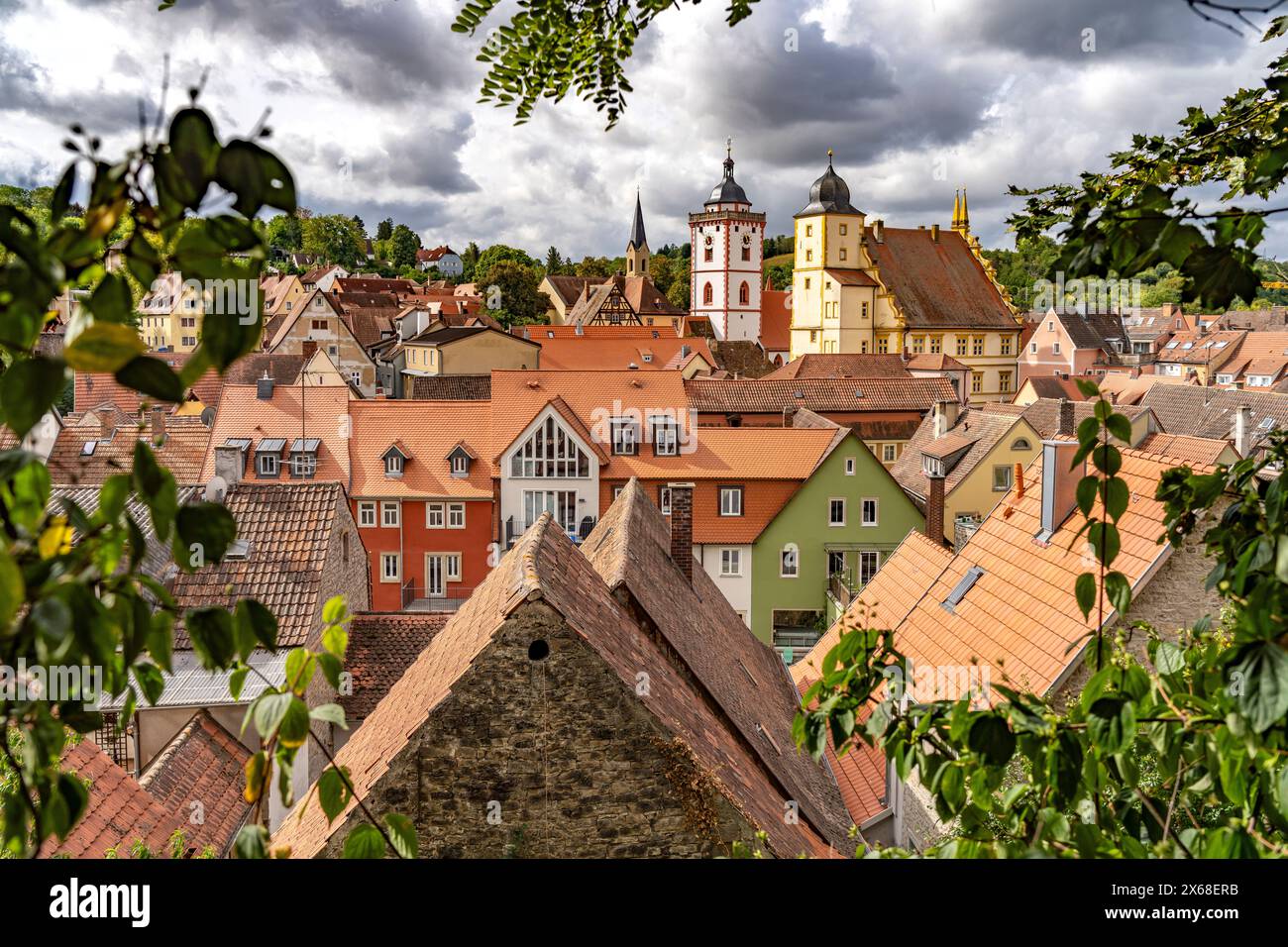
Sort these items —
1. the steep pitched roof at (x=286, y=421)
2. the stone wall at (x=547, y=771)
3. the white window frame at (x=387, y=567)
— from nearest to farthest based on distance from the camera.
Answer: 1. the stone wall at (x=547, y=771)
2. the white window frame at (x=387, y=567)
3. the steep pitched roof at (x=286, y=421)

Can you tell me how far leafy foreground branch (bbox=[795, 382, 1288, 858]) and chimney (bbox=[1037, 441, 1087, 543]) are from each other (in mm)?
10111

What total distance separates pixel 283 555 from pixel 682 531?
5191mm

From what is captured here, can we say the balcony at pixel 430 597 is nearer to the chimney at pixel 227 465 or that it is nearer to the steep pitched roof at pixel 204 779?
the chimney at pixel 227 465

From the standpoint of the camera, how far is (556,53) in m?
Result: 3.15

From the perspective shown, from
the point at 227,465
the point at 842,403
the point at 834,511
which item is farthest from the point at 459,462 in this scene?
the point at 842,403

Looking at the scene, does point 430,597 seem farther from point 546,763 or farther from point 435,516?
point 546,763

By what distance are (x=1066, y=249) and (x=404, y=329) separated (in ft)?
232

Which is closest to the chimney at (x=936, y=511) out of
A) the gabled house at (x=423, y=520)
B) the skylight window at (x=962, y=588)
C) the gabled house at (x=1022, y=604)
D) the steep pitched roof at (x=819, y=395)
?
Result: the gabled house at (x=1022, y=604)

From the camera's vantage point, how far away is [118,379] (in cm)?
128

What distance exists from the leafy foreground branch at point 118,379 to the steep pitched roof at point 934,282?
→ 73.1 metres

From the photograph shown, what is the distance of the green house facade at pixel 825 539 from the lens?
27688mm

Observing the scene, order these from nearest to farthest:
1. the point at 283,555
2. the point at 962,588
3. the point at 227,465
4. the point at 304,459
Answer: the point at 283,555 → the point at 962,588 → the point at 227,465 → the point at 304,459

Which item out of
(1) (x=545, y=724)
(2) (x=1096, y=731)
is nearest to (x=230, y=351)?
(2) (x=1096, y=731)

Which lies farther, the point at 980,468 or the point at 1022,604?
the point at 980,468
